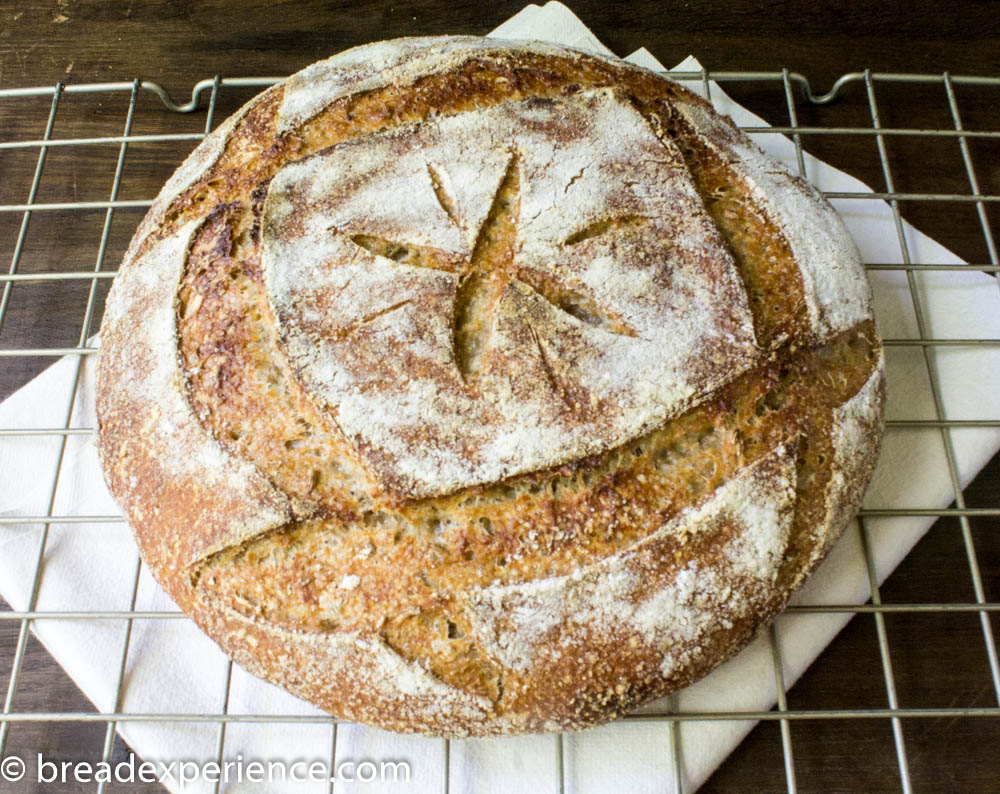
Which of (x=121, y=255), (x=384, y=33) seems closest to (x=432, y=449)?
(x=121, y=255)

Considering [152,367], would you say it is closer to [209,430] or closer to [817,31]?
[209,430]

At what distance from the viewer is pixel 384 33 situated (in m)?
2.02

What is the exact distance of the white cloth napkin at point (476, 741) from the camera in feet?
4.32

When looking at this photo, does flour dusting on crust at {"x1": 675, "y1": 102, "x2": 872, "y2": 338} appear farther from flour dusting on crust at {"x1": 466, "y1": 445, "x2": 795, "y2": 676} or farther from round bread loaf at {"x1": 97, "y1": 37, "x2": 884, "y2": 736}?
flour dusting on crust at {"x1": 466, "y1": 445, "x2": 795, "y2": 676}

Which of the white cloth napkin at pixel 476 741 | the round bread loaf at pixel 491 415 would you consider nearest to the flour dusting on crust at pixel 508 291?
the round bread loaf at pixel 491 415

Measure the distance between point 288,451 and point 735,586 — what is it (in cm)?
67

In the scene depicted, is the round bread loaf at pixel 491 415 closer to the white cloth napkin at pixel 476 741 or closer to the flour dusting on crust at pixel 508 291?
the flour dusting on crust at pixel 508 291

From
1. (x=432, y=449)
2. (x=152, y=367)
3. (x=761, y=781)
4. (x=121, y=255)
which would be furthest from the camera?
(x=121, y=255)

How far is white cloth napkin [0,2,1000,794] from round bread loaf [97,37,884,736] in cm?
21

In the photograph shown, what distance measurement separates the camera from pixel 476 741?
1.33 m

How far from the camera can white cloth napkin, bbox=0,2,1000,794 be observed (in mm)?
1316

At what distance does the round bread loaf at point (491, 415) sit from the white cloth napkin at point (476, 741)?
0.70 ft

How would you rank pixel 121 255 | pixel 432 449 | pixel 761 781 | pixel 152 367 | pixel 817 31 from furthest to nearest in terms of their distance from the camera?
pixel 817 31
pixel 121 255
pixel 761 781
pixel 152 367
pixel 432 449

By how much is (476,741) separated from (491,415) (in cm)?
59
